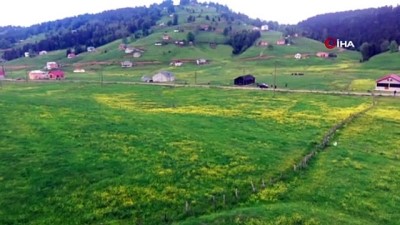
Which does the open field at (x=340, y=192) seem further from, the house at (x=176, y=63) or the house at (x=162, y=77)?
the house at (x=176, y=63)

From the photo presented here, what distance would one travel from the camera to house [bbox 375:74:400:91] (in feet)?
348

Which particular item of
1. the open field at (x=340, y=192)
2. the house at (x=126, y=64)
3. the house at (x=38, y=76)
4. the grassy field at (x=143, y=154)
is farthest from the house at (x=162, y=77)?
the open field at (x=340, y=192)

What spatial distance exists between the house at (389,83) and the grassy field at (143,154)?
22903 mm

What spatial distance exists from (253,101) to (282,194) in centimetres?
5654

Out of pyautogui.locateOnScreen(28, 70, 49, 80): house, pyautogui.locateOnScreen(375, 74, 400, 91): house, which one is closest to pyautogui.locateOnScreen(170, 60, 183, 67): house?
pyautogui.locateOnScreen(28, 70, 49, 80): house

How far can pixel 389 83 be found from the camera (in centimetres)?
10675

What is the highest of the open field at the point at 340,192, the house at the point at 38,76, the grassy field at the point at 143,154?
the house at the point at 38,76

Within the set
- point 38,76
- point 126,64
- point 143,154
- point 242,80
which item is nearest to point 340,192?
point 143,154

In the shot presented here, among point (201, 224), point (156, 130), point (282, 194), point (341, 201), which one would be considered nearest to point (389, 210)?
point (341, 201)

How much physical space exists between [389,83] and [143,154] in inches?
3194

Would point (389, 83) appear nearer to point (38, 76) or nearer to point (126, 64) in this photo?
point (38, 76)

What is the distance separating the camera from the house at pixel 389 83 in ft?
348

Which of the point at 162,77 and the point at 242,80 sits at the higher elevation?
the point at 162,77

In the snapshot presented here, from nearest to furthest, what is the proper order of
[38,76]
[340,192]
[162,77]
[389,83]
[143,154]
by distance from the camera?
[340,192] < [143,154] < [389,83] < [162,77] < [38,76]
